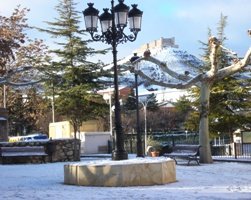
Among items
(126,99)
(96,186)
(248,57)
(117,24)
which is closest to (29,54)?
(248,57)

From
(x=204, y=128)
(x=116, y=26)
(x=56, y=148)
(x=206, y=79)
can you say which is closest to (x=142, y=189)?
(x=116, y=26)

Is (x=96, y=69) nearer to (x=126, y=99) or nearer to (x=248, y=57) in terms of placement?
(x=248, y=57)

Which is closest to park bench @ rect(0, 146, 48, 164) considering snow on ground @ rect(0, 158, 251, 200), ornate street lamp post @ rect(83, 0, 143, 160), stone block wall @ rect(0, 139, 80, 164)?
stone block wall @ rect(0, 139, 80, 164)

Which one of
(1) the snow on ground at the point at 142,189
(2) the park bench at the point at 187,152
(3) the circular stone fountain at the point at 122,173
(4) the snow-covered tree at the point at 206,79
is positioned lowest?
(1) the snow on ground at the point at 142,189

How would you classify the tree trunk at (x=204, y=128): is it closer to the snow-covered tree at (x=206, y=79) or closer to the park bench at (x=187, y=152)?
the snow-covered tree at (x=206, y=79)

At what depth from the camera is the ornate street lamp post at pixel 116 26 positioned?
48.5 ft

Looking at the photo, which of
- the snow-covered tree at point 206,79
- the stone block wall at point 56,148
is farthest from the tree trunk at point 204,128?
the stone block wall at point 56,148

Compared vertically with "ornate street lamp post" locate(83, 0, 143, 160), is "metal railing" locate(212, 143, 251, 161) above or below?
below

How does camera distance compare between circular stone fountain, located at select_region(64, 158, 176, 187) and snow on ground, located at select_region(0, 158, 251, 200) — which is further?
circular stone fountain, located at select_region(64, 158, 176, 187)

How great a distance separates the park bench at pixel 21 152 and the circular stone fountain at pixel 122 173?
11562 mm

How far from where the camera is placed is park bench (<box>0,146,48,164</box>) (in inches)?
971

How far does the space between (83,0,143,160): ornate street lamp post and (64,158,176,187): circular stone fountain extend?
3.83ft

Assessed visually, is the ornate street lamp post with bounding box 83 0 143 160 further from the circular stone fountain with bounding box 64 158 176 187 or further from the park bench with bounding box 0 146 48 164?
the park bench with bounding box 0 146 48 164

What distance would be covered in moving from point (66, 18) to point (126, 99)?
3754cm
